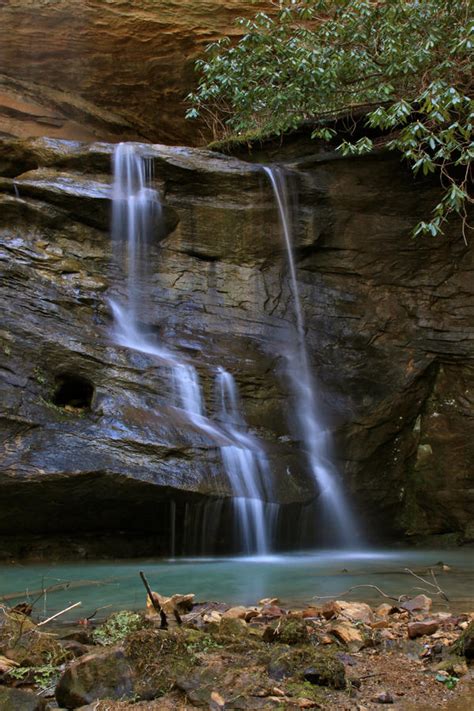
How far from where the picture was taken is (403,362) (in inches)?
443

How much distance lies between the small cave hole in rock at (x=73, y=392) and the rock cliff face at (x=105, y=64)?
1017 centimetres

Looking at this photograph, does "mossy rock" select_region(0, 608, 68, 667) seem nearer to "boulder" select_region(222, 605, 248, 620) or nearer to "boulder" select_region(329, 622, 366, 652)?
"boulder" select_region(222, 605, 248, 620)

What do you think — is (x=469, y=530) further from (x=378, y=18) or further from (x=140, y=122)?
(x=140, y=122)

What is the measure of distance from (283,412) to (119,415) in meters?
2.96

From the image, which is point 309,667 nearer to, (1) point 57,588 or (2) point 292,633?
(2) point 292,633

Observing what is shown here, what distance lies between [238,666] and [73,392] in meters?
6.91

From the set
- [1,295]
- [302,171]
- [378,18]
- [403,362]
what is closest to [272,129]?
[302,171]

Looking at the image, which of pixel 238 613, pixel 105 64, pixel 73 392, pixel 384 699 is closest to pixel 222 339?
pixel 73 392

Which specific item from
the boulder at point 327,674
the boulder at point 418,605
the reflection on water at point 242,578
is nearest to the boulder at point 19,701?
the boulder at point 327,674

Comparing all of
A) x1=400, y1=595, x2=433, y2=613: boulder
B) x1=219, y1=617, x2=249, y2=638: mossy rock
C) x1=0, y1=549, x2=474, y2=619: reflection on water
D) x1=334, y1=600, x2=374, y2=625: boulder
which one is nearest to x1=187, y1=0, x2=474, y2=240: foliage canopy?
x1=0, y1=549, x2=474, y2=619: reflection on water

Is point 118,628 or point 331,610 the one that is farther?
point 331,610

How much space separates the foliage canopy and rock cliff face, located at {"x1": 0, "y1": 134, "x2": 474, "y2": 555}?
105 cm

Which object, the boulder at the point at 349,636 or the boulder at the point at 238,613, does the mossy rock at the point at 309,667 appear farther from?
the boulder at the point at 238,613

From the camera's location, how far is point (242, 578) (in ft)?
21.9
